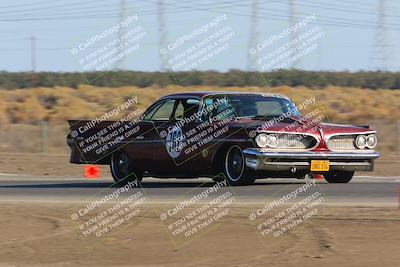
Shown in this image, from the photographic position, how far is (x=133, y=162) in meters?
18.0

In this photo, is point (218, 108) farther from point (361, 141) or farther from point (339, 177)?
point (339, 177)

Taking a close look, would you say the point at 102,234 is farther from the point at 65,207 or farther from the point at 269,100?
the point at 269,100

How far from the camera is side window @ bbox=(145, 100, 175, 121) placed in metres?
17.6

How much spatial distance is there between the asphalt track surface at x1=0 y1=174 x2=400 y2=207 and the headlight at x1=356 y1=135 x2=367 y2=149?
2.27 ft

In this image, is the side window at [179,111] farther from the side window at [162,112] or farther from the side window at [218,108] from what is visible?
the side window at [218,108]

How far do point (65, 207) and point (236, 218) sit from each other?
2.95m

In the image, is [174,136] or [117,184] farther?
[117,184]

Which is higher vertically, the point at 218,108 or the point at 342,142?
the point at 218,108

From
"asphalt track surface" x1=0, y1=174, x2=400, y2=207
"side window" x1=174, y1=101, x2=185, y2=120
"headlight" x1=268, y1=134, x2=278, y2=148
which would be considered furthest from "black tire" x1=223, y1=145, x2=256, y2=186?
"side window" x1=174, y1=101, x2=185, y2=120

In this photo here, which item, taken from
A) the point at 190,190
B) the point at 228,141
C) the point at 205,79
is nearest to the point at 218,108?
the point at 228,141

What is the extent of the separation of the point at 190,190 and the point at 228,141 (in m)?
1.05

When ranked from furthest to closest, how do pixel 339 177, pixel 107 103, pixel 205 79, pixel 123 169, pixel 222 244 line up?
1. pixel 205 79
2. pixel 107 103
3. pixel 123 169
4. pixel 339 177
5. pixel 222 244

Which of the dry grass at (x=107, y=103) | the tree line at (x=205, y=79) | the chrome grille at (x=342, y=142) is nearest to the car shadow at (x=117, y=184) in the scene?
the chrome grille at (x=342, y=142)

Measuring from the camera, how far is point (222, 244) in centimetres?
1049
